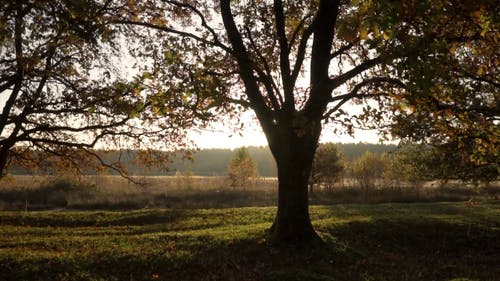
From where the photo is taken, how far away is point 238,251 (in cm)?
1512

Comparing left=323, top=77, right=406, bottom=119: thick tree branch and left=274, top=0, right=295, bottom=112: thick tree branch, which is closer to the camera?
left=323, top=77, right=406, bottom=119: thick tree branch

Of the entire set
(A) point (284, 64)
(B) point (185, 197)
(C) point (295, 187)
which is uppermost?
(A) point (284, 64)

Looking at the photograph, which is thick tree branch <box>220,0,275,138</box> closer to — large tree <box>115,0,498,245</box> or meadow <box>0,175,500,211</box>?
large tree <box>115,0,498,245</box>

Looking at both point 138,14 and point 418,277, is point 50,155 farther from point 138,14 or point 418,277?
point 418,277

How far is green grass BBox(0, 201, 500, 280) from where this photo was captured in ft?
42.3

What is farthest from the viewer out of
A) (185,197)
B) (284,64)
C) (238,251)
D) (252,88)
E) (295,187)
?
(185,197)

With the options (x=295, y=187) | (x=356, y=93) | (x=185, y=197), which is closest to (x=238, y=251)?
(x=295, y=187)

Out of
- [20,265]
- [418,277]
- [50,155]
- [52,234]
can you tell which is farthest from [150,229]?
[418,277]

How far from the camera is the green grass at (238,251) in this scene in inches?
508

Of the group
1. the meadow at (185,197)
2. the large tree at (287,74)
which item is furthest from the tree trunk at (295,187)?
the meadow at (185,197)

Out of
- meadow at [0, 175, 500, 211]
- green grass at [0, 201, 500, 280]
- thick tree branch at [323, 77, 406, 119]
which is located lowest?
green grass at [0, 201, 500, 280]

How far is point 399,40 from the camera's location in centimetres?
961

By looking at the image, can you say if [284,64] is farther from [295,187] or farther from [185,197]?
[185,197]

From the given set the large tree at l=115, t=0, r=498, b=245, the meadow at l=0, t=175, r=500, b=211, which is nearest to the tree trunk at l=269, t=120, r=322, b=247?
the large tree at l=115, t=0, r=498, b=245
